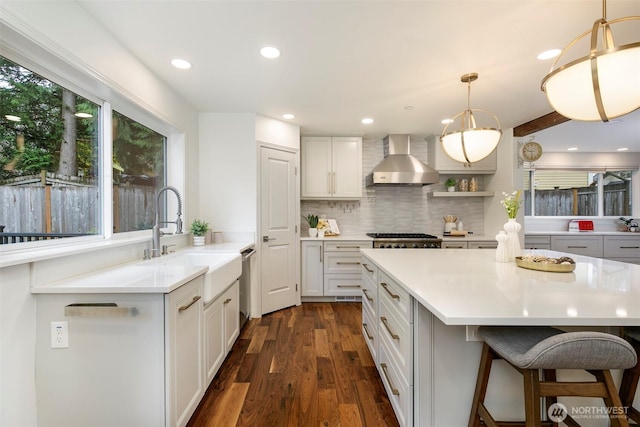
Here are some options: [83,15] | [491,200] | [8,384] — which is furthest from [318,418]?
[491,200]

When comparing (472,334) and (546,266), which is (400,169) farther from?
(472,334)

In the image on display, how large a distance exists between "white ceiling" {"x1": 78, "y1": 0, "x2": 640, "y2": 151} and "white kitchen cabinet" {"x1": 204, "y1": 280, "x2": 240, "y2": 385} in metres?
1.81

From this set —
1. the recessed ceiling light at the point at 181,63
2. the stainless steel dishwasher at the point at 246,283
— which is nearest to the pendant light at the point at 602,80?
the recessed ceiling light at the point at 181,63

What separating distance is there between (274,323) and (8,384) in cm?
216

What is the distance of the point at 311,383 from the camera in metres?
2.02

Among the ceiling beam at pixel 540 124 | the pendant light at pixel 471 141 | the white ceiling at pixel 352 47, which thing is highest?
the white ceiling at pixel 352 47

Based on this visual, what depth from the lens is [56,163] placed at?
1.63 meters

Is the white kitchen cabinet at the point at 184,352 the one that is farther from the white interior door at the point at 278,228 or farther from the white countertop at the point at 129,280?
the white interior door at the point at 278,228

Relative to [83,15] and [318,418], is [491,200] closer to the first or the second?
[318,418]

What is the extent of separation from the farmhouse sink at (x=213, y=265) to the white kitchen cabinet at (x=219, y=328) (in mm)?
109

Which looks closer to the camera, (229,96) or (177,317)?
(177,317)

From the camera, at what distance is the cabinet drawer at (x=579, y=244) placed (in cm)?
466

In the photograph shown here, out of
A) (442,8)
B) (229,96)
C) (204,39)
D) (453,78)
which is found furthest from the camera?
(229,96)

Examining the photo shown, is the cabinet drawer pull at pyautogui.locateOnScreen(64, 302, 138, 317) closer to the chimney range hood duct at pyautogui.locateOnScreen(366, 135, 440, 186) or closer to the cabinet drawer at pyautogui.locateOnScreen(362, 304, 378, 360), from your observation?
the cabinet drawer at pyautogui.locateOnScreen(362, 304, 378, 360)
